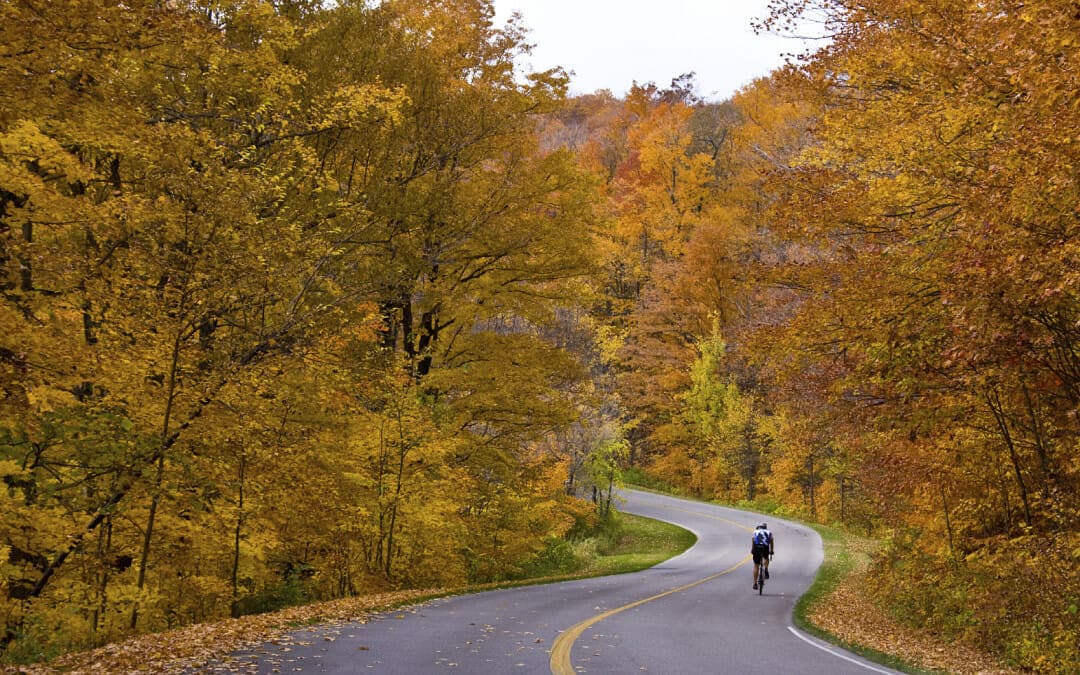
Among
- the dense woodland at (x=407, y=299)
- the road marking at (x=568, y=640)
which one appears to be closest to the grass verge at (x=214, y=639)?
the dense woodland at (x=407, y=299)

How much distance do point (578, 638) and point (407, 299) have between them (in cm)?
941

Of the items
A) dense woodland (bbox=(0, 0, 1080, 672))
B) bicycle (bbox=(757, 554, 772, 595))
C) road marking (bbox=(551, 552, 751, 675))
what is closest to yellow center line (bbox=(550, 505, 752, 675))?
road marking (bbox=(551, 552, 751, 675))

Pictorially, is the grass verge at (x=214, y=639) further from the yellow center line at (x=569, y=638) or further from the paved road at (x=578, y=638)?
the yellow center line at (x=569, y=638)

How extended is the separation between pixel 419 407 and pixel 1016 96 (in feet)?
35.5

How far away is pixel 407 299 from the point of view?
18031mm

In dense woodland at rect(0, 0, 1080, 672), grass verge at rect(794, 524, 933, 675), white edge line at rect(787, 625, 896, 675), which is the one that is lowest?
grass verge at rect(794, 524, 933, 675)

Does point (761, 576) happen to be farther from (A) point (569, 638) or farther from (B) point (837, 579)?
(A) point (569, 638)

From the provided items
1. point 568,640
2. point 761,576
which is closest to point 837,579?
point 761,576

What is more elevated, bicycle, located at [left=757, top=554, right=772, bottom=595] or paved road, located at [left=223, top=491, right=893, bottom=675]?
paved road, located at [left=223, top=491, right=893, bottom=675]

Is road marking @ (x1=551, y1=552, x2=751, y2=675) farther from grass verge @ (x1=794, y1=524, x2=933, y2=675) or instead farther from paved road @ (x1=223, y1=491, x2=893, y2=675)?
grass verge @ (x1=794, y1=524, x2=933, y2=675)

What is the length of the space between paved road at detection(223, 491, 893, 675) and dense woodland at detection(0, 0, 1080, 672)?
97.4 inches

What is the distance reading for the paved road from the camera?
835 centimetres

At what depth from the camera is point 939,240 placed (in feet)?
36.2

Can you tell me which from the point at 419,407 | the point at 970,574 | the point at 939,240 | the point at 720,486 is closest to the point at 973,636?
the point at 970,574
